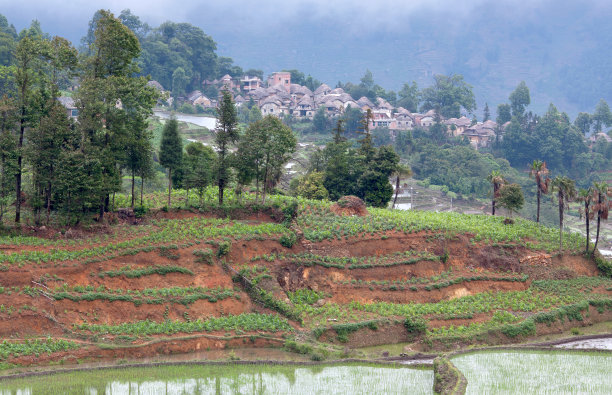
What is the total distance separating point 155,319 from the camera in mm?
38281

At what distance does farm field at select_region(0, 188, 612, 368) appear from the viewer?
36.7 meters

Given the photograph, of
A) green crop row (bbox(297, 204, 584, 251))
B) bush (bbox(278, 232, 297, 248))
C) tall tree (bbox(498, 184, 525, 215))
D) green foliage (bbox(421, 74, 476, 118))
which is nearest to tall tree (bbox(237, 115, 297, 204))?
green crop row (bbox(297, 204, 584, 251))

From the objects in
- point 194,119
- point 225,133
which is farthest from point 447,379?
point 194,119

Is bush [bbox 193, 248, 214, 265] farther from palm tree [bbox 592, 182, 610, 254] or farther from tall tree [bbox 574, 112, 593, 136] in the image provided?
tall tree [bbox 574, 112, 593, 136]

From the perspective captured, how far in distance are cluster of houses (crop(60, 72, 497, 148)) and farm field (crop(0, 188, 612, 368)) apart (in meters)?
71.7

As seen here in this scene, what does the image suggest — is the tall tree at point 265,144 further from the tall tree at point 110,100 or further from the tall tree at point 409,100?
the tall tree at point 409,100

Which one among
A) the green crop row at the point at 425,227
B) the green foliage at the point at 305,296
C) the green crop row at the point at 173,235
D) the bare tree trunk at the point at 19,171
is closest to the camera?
the green crop row at the point at 173,235

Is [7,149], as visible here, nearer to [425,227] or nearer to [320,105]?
[425,227]

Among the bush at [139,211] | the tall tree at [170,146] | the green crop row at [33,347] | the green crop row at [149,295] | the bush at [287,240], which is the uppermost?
the tall tree at [170,146]

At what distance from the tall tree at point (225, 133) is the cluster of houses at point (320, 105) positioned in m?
68.9

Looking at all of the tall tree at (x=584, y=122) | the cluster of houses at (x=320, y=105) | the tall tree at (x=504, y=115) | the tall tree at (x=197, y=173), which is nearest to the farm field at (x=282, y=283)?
the tall tree at (x=197, y=173)

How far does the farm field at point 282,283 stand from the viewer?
36.7 m

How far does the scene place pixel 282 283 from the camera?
43156 mm

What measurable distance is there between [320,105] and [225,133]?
78383 mm
